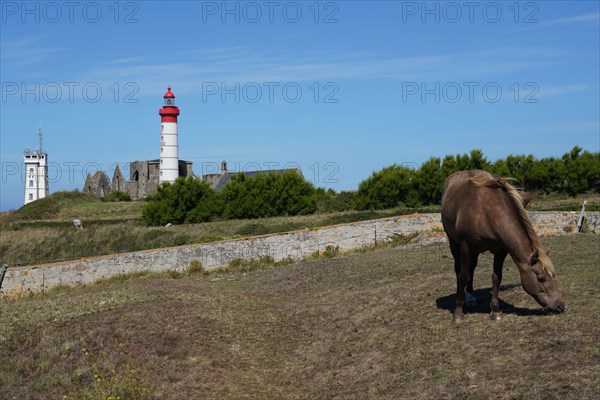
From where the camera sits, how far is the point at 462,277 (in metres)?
11.7

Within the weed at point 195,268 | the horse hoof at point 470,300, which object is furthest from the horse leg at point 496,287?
the weed at point 195,268

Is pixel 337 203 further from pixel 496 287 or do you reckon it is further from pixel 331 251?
pixel 496 287

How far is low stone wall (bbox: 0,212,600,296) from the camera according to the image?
25391 millimetres

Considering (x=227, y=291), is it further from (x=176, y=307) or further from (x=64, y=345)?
(x=64, y=345)

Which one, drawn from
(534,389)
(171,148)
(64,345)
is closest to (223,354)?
(64,345)

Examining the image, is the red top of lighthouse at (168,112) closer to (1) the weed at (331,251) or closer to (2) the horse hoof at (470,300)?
(1) the weed at (331,251)

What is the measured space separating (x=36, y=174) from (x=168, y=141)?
142 ft

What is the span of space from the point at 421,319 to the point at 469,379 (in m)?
3.30

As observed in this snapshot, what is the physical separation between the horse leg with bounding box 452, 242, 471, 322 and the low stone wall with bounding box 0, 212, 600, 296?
14.3m

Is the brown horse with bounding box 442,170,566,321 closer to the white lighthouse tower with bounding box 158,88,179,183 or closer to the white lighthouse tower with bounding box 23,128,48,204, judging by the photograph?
the white lighthouse tower with bounding box 158,88,179,183

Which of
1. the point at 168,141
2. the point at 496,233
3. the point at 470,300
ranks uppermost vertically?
the point at 168,141

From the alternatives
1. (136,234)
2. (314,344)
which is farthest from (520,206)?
(136,234)

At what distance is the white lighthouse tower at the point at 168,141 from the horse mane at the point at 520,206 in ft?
208

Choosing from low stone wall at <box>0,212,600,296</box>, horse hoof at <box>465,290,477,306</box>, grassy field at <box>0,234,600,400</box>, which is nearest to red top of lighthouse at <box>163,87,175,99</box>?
low stone wall at <box>0,212,600,296</box>
